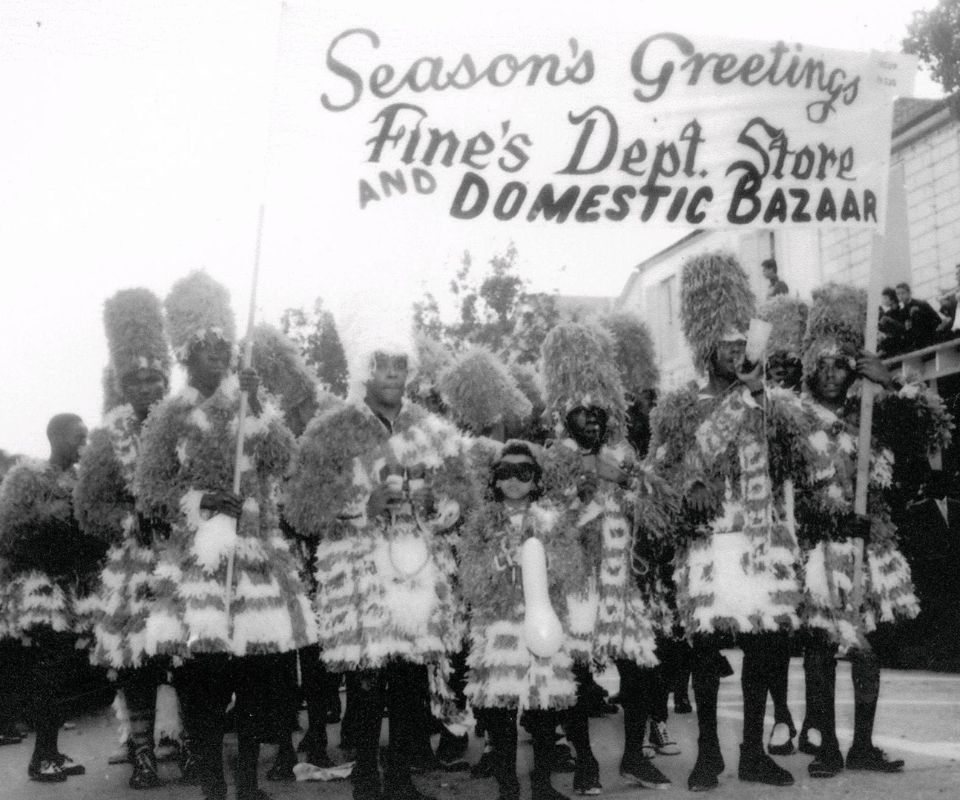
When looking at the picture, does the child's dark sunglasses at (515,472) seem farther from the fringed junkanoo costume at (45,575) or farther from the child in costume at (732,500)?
the fringed junkanoo costume at (45,575)

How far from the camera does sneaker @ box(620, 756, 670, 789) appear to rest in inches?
201

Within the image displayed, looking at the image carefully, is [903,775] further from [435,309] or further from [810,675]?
[435,309]

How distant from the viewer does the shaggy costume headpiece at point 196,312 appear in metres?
5.11

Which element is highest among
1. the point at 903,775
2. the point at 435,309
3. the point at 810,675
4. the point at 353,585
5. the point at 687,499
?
the point at 435,309

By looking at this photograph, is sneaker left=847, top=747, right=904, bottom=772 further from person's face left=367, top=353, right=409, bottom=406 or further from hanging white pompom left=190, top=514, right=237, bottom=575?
hanging white pompom left=190, top=514, right=237, bottom=575

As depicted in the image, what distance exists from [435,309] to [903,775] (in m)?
19.1

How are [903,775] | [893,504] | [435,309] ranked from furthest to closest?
[435,309], [893,504], [903,775]

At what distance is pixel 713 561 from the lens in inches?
199

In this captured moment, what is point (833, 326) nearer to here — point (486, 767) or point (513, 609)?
point (513, 609)

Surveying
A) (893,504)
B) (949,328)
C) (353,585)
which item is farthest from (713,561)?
(949,328)

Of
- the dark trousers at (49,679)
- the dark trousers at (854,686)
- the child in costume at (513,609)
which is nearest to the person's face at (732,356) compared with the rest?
the child in costume at (513,609)

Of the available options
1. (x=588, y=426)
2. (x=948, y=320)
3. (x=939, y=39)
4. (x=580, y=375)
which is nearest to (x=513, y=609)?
(x=588, y=426)

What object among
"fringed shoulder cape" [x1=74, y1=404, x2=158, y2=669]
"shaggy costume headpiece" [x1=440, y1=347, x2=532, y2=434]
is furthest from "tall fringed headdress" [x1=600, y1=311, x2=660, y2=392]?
"fringed shoulder cape" [x1=74, y1=404, x2=158, y2=669]

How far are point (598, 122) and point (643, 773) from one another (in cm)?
309
